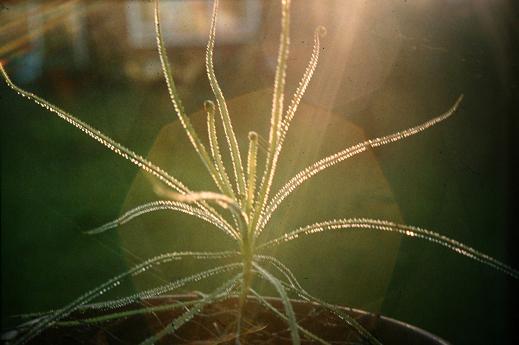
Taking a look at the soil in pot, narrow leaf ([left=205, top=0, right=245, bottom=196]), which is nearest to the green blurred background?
the soil in pot

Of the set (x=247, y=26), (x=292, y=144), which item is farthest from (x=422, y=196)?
(x=247, y=26)

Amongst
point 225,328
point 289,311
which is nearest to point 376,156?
point 225,328

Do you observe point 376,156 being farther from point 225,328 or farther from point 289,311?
point 289,311

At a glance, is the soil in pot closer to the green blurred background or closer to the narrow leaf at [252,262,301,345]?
the narrow leaf at [252,262,301,345]

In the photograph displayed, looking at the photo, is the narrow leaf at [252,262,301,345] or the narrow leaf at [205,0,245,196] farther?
the narrow leaf at [205,0,245,196]

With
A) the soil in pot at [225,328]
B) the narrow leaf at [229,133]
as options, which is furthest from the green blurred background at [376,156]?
the narrow leaf at [229,133]

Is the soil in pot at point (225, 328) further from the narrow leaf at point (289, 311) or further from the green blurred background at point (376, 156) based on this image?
the green blurred background at point (376, 156)

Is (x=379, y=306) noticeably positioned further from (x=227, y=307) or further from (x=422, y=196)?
(x=227, y=307)
